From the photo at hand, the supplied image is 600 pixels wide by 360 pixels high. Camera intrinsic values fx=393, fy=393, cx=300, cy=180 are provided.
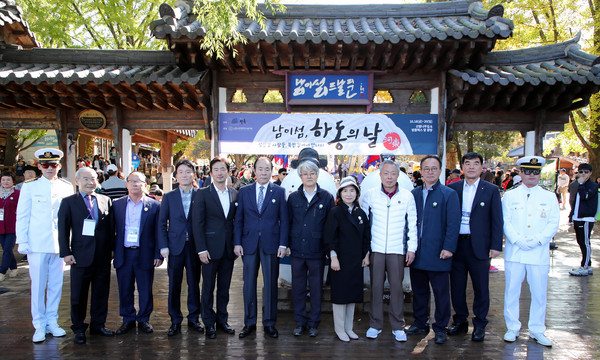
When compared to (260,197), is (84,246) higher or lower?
lower

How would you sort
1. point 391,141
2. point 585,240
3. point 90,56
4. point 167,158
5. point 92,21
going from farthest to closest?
point 92,21 < point 167,158 < point 585,240 < point 90,56 < point 391,141

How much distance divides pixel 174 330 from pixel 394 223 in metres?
2.71

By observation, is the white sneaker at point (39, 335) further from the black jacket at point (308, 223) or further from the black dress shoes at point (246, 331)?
the black jacket at point (308, 223)

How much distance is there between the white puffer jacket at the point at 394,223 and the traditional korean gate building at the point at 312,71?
275 cm

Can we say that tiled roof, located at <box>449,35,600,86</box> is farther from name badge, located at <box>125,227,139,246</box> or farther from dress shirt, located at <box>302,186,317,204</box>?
name badge, located at <box>125,227,139,246</box>

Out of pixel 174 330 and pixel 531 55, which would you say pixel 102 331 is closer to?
pixel 174 330

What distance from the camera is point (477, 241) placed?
4.29 meters

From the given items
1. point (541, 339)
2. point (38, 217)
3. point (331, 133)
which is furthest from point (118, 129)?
point (541, 339)

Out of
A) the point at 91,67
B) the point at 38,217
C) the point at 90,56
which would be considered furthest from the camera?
the point at 90,56

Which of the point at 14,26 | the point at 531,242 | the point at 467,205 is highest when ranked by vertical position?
the point at 14,26

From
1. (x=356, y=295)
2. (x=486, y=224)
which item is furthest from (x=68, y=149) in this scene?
(x=486, y=224)

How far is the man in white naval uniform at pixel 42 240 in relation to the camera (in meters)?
4.33

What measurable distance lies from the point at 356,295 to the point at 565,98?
200 inches

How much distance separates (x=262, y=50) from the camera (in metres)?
6.26
